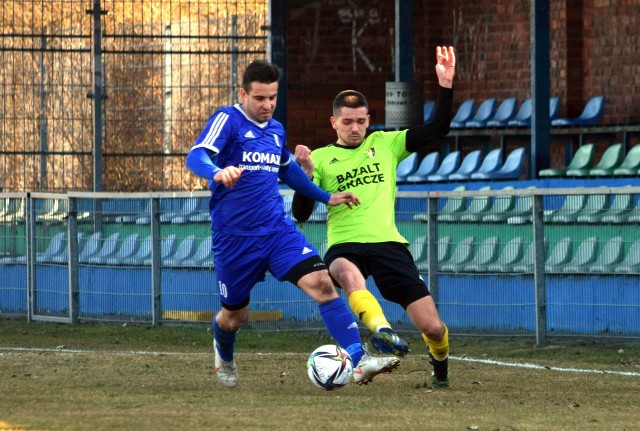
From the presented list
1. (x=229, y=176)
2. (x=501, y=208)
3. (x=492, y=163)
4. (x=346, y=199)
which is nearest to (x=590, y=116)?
(x=492, y=163)

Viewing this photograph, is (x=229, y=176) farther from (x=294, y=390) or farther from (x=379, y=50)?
(x=379, y=50)

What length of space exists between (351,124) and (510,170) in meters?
10.7

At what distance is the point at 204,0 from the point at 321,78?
5.16 meters

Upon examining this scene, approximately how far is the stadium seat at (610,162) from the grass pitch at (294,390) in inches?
195

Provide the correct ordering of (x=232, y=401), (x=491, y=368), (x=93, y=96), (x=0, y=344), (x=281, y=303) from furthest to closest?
(x=93, y=96), (x=281, y=303), (x=0, y=344), (x=491, y=368), (x=232, y=401)

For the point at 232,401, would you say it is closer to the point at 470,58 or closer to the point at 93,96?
the point at 93,96

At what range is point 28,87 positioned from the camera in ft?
66.0

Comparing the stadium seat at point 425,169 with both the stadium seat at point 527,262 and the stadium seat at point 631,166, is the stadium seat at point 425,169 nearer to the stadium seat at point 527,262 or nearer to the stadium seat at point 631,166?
the stadium seat at point 631,166

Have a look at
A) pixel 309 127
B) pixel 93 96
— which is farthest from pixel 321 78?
pixel 93 96

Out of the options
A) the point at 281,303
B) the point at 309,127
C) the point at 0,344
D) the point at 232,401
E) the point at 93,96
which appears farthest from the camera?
the point at 309,127

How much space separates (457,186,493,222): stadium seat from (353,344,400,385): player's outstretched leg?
17.7 ft

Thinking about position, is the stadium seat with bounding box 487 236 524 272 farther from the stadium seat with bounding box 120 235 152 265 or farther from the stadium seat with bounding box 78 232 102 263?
the stadium seat with bounding box 78 232 102 263

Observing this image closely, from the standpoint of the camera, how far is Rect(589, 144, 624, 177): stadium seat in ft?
60.3

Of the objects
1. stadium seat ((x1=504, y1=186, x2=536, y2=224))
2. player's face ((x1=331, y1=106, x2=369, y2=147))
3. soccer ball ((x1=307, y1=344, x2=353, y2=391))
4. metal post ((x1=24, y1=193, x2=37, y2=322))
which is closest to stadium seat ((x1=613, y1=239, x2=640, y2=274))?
stadium seat ((x1=504, y1=186, x2=536, y2=224))
